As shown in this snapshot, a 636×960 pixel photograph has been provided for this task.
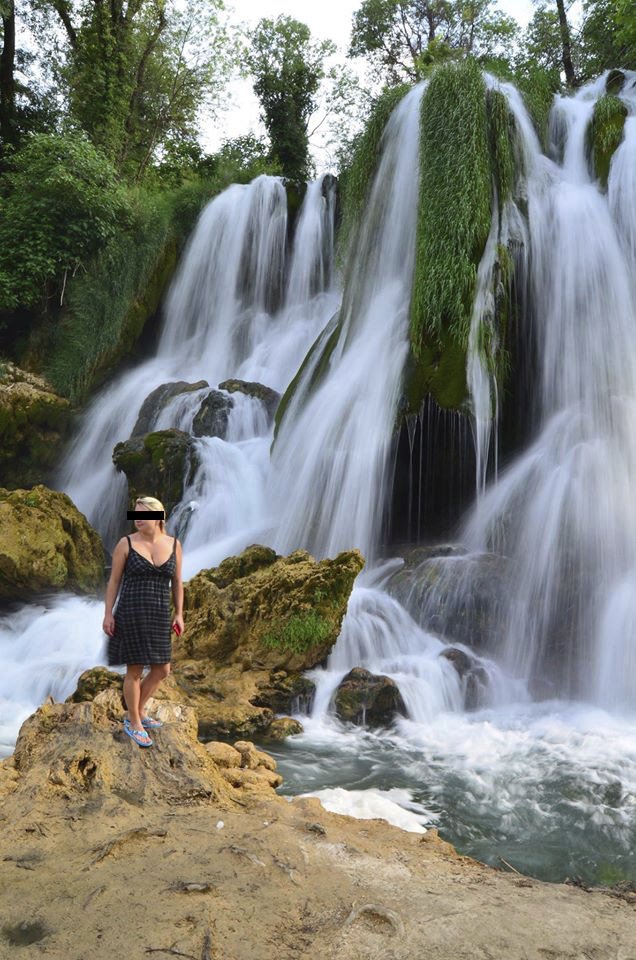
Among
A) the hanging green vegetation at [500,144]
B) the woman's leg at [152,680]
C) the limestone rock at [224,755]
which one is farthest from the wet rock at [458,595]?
the hanging green vegetation at [500,144]

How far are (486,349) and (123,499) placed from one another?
22.4ft

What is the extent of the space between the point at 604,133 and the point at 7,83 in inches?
665

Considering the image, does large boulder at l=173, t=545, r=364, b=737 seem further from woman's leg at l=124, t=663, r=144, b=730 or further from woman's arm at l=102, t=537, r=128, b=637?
woman's arm at l=102, t=537, r=128, b=637

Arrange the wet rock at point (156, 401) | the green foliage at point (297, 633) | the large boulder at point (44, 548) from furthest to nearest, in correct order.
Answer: the wet rock at point (156, 401), the large boulder at point (44, 548), the green foliage at point (297, 633)

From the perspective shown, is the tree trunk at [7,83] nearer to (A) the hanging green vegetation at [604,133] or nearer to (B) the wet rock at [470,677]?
(A) the hanging green vegetation at [604,133]

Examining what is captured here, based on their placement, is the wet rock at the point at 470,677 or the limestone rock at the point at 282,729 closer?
the limestone rock at the point at 282,729

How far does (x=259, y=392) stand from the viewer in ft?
46.2

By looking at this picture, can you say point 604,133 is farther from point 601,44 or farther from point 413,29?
point 413,29

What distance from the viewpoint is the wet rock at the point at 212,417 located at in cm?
1345

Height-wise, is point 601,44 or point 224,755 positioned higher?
point 601,44

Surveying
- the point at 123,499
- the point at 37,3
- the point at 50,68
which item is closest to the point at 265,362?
the point at 123,499

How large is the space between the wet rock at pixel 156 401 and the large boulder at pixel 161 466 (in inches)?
85.5

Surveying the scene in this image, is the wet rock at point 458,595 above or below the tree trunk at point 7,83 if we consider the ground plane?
below

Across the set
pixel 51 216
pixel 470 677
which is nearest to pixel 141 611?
pixel 470 677
